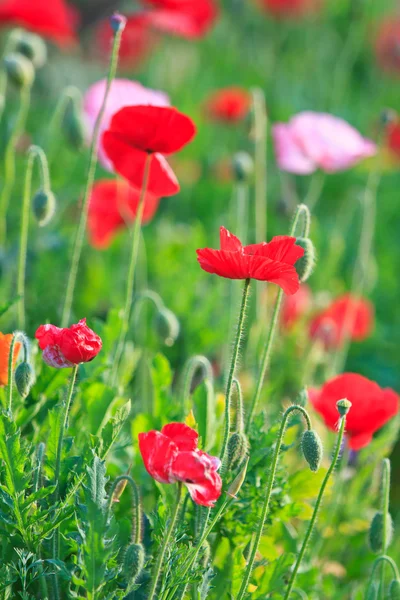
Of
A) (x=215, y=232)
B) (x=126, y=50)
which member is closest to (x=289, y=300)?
(x=215, y=232)

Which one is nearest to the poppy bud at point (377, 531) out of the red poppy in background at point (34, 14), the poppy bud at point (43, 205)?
the poppy bud at point (43, 205)

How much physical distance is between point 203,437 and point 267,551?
23cm

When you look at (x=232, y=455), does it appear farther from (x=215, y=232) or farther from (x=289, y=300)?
(x=215, y=232)

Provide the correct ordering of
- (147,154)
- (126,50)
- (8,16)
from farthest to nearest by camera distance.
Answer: (126,50) → (8,16) → (147,154)

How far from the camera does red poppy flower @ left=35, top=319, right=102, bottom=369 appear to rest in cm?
125

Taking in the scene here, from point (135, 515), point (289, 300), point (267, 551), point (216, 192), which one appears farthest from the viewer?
point (216, 192)

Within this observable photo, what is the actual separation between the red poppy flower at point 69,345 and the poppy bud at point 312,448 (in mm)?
328

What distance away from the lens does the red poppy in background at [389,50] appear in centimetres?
583

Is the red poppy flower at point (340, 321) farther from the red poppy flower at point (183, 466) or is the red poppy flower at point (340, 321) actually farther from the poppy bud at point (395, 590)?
the red poppy flower at point (183, 466)

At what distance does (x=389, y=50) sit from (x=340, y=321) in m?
3.67

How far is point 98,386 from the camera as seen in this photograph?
5.36 feet

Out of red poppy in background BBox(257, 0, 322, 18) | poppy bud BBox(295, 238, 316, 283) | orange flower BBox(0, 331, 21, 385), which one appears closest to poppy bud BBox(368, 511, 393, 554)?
poppy bud BBox(295, 238, 316, 283)

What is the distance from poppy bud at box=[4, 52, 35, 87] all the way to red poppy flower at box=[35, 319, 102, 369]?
0.90 m

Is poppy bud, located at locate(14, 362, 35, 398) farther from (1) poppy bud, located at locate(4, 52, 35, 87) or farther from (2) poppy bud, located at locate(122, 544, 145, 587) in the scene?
(1) poppy bud, located at locate(4, 52, 35, 87)
